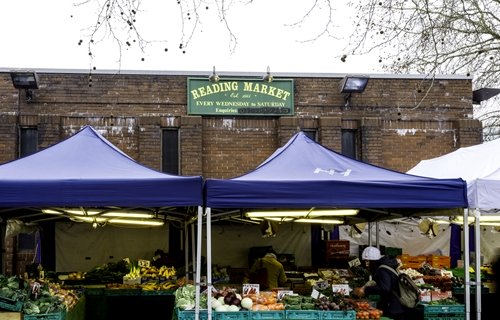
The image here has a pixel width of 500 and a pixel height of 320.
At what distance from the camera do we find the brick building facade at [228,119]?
15.0 meters

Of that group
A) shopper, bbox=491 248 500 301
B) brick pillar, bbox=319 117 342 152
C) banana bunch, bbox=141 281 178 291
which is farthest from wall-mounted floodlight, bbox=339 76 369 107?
shopper, bbox=491 248 500 301

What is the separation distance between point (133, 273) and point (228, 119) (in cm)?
434

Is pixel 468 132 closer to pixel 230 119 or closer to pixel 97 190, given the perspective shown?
pixel 230 119

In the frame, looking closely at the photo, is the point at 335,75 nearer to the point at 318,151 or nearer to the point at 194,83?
the point at 194,83

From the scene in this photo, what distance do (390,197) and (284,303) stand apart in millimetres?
1914

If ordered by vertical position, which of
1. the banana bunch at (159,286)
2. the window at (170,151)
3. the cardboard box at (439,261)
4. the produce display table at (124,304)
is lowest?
the produce display table at (124,304)

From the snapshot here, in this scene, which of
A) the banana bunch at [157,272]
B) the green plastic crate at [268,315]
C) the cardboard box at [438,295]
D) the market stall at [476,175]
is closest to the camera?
the green plastic crate at [268,315]

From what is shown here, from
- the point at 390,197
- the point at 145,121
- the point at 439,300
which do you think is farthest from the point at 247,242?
the point at 390,197

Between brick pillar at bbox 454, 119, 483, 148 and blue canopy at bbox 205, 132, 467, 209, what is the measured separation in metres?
8.15

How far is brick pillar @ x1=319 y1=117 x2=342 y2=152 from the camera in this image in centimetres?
1539

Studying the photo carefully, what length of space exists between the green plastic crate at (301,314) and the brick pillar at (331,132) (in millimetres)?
7741

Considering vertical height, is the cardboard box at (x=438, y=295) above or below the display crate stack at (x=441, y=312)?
above

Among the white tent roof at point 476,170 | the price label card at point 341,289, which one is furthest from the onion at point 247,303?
the white tent roof at point 476,170

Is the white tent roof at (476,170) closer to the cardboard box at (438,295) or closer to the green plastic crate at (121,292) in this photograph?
the cardboard box at (438,295)
